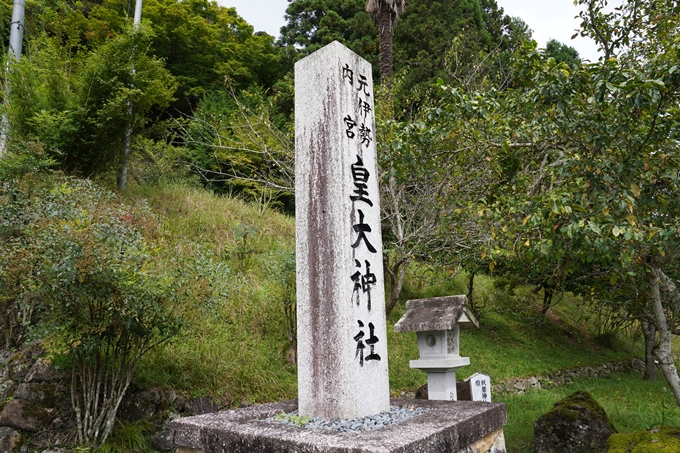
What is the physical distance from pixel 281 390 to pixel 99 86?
21.6 feet

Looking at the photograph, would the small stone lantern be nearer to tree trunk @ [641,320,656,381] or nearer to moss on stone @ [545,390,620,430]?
moss on stone @ [545,390,620,430]

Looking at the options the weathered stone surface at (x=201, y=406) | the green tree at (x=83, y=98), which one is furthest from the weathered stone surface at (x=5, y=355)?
the green tree at (x=83, y=98)

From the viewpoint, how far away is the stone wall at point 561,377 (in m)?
9.94

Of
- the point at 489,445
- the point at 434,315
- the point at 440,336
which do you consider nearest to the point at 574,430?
the point at 440,336

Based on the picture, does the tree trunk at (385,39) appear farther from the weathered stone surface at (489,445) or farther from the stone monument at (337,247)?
the weathered stone surface at (489,445)

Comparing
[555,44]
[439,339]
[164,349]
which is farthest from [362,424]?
[555,44]

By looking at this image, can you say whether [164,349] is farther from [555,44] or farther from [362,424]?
[555,44]

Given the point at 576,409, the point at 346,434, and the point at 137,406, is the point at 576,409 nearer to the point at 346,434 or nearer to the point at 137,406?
the point at 346,434

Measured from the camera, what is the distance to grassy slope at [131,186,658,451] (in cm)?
641

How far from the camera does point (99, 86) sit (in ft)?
28.8

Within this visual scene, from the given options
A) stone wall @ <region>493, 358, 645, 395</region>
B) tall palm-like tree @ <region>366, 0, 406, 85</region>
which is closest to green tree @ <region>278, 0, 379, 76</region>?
tall palm-like tree @ <region>366, 0, 406, 85</region>

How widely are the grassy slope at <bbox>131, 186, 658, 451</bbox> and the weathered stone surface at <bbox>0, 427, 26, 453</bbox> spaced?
1.36 metres

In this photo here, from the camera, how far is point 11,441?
4863 mm

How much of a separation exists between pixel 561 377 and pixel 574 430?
22.3 ft
